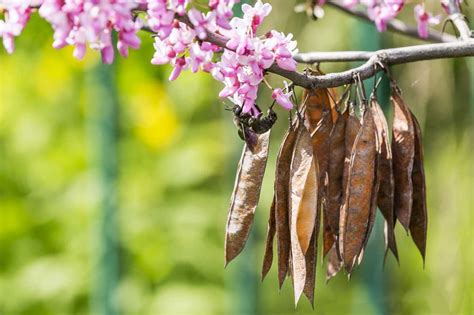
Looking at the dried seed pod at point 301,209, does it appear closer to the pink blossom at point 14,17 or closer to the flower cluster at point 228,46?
the flower cluster at point 228,46

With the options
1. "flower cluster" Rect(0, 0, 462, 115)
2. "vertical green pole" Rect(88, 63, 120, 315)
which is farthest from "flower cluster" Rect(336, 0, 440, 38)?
"vertical green pole" Rect(88, 63, 120, 315)

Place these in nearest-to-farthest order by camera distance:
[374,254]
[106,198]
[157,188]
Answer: [374,254]
[106,198]
[157,188]

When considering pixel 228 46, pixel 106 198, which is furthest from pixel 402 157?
pixel 106 198

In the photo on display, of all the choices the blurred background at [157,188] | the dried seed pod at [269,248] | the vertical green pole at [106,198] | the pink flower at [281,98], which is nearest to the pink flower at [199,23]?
the pink flower at [281,98]

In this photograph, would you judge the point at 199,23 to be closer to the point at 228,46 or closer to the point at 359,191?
the point at 228,46

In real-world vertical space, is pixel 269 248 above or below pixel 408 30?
below
